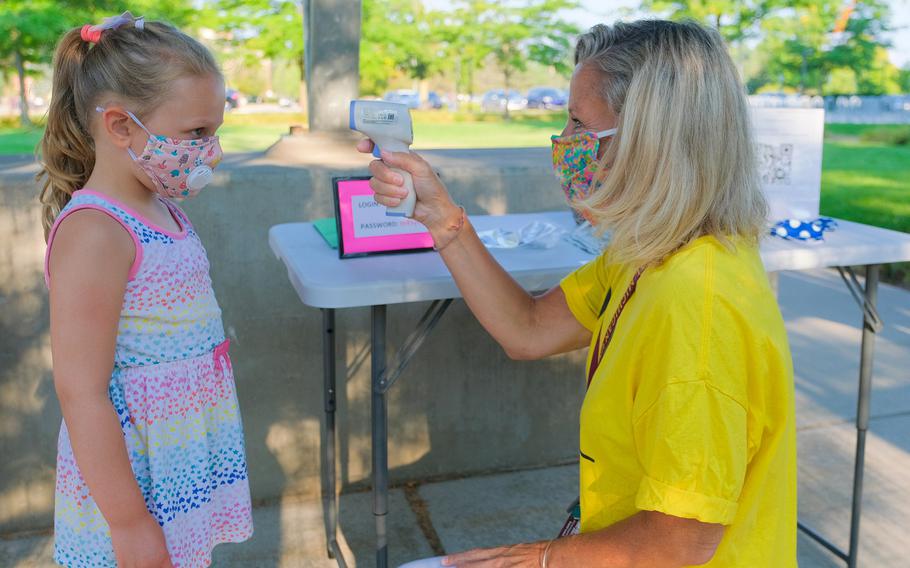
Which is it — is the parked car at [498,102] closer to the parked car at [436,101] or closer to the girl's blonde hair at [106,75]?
the parked car at [436,101]

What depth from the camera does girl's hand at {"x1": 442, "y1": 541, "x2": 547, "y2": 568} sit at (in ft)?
4.62

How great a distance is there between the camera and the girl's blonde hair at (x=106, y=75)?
1500 mm

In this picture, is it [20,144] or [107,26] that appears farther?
[20,144]

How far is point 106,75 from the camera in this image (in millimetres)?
1506

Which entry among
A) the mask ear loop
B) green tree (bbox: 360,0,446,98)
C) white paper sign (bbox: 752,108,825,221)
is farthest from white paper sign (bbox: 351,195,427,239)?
green tree (bbox: 360,0,446,98)

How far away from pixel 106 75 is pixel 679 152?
0.98m

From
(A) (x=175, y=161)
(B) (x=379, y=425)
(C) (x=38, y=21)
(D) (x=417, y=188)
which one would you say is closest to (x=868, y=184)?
(B) (x=379, y=425)

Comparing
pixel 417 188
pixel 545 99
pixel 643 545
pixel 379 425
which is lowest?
pixel 545 99

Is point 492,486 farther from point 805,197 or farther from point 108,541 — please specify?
point 108,541

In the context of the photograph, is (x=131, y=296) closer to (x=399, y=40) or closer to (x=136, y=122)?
(x=136, y=122)

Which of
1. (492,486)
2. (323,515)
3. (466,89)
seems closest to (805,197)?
(492,486)

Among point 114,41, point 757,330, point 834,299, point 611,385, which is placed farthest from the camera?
point 834,299

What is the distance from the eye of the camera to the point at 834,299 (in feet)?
20.9

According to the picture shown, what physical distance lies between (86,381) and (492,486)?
2.28 metres
